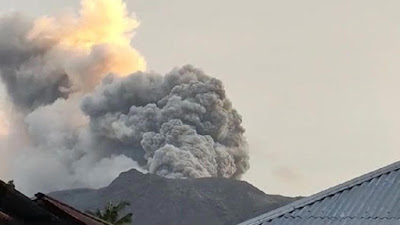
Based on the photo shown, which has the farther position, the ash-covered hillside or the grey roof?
the ash-covered hillside

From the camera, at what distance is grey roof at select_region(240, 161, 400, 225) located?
23.3 ft

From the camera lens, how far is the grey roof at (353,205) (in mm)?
7105

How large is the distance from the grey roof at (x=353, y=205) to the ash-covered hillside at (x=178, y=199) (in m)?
167

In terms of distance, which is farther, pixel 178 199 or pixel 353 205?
pixel 178 199

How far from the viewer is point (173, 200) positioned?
607 feet

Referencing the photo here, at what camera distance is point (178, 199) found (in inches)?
7318

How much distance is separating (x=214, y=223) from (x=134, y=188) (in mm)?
29668

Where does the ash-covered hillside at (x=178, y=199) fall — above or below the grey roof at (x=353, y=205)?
above

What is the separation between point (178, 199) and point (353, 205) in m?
180

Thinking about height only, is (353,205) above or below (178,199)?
below

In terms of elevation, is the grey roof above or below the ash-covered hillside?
below

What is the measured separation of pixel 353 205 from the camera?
737 cm

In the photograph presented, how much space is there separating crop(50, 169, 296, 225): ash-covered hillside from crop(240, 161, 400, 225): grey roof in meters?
167

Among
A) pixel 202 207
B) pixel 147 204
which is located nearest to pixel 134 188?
pixel 147 204
